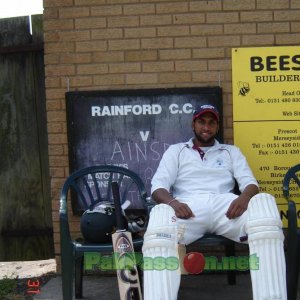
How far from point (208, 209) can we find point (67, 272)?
3.33 ft

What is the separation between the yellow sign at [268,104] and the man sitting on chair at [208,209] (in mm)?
353

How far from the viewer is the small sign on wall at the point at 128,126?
173 inches

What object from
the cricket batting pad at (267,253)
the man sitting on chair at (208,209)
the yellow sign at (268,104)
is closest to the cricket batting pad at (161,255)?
the man sitting on chair at (208,209)

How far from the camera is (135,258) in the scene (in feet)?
11.3

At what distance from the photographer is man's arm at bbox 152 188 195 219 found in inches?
142

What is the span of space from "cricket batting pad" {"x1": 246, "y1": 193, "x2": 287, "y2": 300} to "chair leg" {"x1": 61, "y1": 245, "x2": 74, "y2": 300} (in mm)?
1165

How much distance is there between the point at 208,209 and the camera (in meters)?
3.66

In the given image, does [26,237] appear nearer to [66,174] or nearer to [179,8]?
[66,174]

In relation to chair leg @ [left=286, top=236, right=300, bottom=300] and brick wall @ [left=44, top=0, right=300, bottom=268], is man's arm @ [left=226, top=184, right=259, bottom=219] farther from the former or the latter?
brick wall @ [left=44, top=0, right=300, bottom=268]

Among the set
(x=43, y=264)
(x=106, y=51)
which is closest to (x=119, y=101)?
(x=106, y=51)

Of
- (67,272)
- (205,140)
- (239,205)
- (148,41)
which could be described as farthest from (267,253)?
(148,41)

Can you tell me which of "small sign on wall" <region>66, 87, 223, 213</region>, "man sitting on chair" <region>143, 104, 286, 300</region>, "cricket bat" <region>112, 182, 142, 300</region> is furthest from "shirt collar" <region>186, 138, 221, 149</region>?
"cricket bat" <region>112, 182, 142, 300</region>

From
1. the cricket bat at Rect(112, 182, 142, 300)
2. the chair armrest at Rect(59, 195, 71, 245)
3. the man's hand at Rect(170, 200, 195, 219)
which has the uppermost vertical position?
the man's hand at Rect(170, 200, 195, 219)

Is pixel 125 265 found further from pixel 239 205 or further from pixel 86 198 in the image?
pixel 86 198
